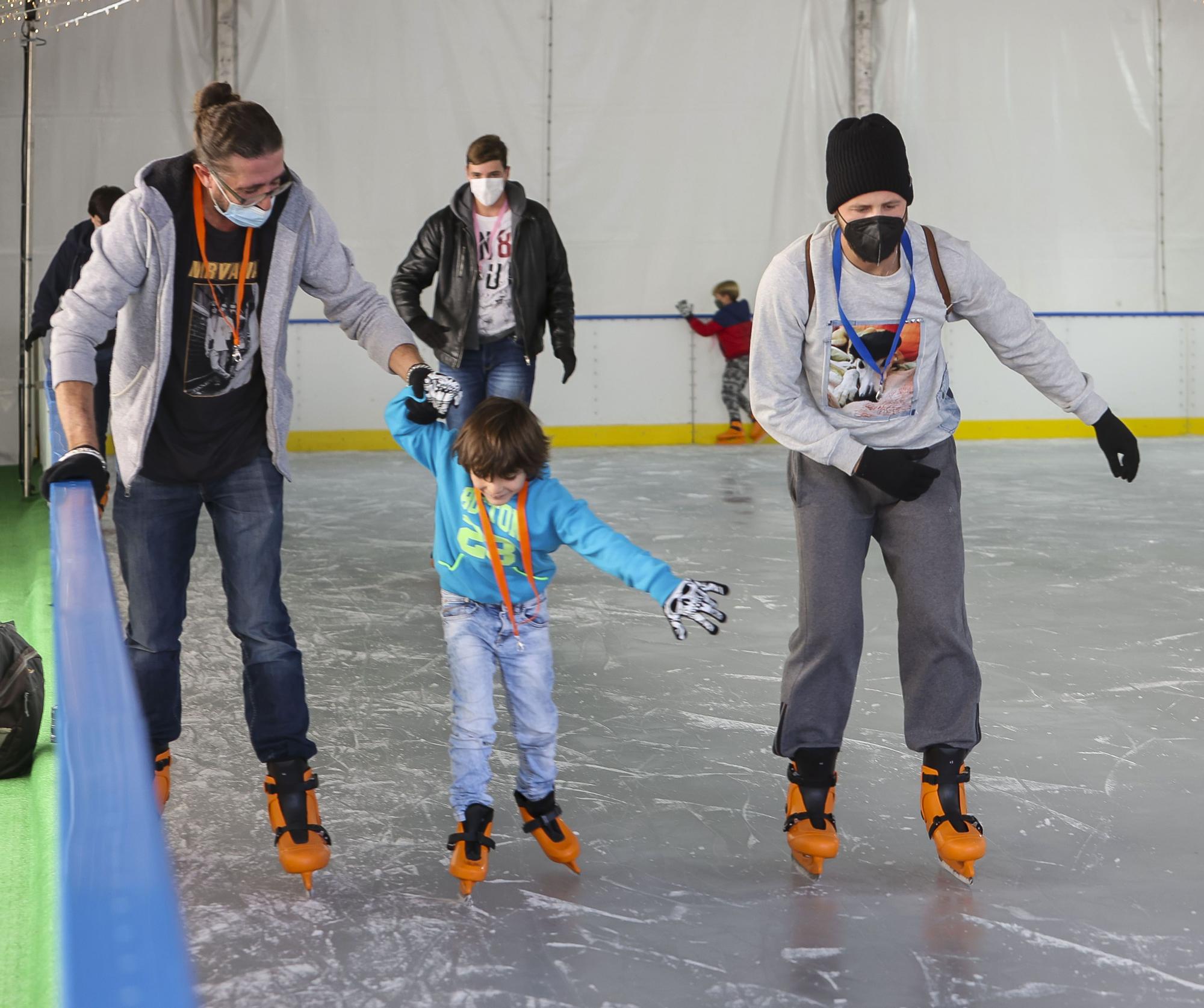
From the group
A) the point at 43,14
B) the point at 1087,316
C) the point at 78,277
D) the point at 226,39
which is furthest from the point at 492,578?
the point at 1087,316

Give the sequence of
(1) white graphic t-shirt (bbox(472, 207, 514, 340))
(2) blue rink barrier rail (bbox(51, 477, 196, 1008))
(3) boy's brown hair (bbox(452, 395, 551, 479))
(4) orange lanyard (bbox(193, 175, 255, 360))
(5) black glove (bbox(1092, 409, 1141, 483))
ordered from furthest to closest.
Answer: (1) white graphic t-shirt (bbox(472, 207, 514, 340)) < (5) black glove (bbox(1092, 409, 1141, 483)) < (4) orange lanyard (bbox(193, 175, 255, 360)) < (3) boy's brown hair (bbox(452, 395, 551, 479)) < (2) blue rink barrier rail (bbox(51, 477, 196, 1008))

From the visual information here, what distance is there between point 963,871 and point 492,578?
3.13 ft

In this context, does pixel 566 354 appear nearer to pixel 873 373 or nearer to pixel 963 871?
pixel 873 373

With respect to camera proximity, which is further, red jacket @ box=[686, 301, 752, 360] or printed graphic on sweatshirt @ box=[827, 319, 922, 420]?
red jacket @ box=[686, 301, 752, 360]

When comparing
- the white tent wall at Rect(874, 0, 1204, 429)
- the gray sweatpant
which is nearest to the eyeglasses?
the gray sweatpant

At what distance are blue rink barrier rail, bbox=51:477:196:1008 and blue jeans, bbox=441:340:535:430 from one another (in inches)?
138

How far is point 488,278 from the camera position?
4957mm

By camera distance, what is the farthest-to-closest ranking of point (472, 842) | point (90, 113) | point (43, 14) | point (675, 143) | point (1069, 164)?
point (1069, 164) → point (675, 143) → point (90, 113) → point (43, 14) → point (472, 842)

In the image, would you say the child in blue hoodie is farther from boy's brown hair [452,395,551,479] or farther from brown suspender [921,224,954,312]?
brown suspender [921,224,954,312]

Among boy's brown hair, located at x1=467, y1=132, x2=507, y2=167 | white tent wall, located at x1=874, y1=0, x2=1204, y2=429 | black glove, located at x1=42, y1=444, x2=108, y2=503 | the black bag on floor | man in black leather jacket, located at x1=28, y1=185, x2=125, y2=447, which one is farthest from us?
white tent wall, located at x1=874, y1=0, x2=1204, y2=429

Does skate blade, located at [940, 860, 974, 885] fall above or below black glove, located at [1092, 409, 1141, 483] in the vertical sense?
below

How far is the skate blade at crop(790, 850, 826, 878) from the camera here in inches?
94.5

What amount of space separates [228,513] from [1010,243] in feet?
37.9

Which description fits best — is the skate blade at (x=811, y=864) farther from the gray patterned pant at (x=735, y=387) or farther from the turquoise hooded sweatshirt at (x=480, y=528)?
the gray patterned pant at (x=735, y=387)
